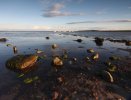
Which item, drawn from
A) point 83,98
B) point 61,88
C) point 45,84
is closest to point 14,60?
point 45,84

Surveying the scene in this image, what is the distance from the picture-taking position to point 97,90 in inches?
622

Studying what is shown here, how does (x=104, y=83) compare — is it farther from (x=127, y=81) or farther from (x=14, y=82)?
(x=14, y=82)

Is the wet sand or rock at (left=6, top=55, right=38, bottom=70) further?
rock at (left=6, top=55, right=38, bottom=70)

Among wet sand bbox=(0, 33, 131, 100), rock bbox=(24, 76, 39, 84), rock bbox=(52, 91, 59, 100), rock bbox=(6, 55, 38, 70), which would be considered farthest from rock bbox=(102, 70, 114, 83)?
rock bbox=(6, 55, 38, 70)

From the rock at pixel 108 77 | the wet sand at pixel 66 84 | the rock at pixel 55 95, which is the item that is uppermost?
the rock at pixel 108 77

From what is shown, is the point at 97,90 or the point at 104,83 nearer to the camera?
the point at 97,90

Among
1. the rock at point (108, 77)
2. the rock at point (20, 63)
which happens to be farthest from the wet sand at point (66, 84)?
the rock at point (20, 63)

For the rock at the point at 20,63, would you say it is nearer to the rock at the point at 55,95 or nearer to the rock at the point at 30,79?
the rock at the point at 30,79

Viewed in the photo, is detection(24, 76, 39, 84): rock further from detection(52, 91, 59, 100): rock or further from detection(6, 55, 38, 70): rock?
detection(6, 55, 38, 70): rock

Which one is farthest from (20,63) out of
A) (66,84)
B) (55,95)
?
(55,95)

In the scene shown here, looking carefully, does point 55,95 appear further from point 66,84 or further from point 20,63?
point 20,63

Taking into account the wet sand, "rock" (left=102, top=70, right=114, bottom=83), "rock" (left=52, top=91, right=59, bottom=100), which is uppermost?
"rock" (left=102, top=70, right=114, bottom=83)

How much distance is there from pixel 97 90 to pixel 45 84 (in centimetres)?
535

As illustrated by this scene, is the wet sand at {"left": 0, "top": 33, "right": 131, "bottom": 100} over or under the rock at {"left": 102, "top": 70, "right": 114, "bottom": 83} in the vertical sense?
under
